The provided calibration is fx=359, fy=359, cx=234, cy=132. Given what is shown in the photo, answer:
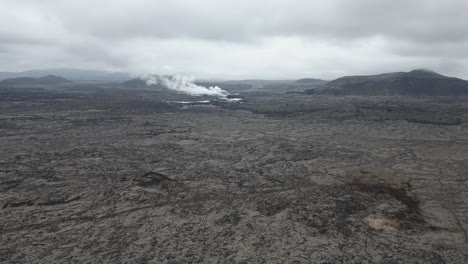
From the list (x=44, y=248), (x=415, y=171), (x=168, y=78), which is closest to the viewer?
(x=44, y=248)

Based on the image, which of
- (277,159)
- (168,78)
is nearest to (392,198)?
(277,159)

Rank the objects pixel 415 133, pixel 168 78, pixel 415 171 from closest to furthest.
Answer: pixel 415 171, pixel 415 133, pixel 168 78

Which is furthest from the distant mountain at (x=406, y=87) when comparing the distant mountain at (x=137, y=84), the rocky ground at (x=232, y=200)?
the rocky ground at (x=232, y=200)

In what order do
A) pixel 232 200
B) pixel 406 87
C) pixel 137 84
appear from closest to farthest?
pixel 232 200
pixel 406 87
pixel 137 84

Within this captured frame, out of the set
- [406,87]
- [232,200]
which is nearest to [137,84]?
[406,87]

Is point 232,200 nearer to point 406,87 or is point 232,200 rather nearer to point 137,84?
point 406,87

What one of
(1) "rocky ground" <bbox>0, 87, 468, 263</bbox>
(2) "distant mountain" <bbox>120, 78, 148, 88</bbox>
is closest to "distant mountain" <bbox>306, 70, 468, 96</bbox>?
(2) "distant mountain" <bbox>120, 78, 148, 88</bbox>

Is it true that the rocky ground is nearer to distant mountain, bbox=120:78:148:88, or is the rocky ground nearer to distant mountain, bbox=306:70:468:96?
distant mountain, bbox=306:70:468:96

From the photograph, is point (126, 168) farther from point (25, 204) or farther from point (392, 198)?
point (392, 198)
